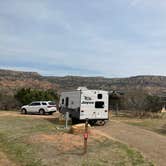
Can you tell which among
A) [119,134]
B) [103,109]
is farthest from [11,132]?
[103,109]

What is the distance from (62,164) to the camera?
11781 mm

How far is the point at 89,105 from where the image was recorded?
25391 millimetres

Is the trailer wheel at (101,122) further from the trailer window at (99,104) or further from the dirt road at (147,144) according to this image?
the dirt road at (147,144)

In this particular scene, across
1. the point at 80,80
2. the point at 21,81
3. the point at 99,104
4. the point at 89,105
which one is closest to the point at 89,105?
the point at 89,105

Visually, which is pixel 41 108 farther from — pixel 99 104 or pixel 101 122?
pixel 99 104

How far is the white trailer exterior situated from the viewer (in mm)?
25234

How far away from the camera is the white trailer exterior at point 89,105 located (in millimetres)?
25234

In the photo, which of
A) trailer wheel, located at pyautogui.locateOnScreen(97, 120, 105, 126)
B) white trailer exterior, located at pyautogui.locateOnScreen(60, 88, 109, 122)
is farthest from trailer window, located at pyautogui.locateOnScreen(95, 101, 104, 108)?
trailer wheel, located at pyautogui.locateOnScreen(97, 120, 105, 126)

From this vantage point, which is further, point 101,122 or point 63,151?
point 101,122

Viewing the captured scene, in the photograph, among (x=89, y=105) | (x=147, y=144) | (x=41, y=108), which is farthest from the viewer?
(x=41, y=108)

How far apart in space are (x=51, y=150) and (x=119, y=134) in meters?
7.47

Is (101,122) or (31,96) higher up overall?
(31,96)

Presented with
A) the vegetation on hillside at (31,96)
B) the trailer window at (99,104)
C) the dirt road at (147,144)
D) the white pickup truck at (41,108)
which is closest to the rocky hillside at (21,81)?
the vegetation on hillside at (31,96)

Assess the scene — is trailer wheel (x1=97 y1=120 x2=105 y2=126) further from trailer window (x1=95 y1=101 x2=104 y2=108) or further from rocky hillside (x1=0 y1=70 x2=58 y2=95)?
rocky hillside (x1=0 y1=70 x2=58 y2=95)
